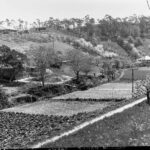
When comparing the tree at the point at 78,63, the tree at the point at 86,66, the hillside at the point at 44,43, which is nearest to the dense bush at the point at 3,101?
the tree at the point at 78,63

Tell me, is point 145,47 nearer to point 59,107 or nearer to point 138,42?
point 138,42

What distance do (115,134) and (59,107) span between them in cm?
1005

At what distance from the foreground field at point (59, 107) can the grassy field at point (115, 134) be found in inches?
192

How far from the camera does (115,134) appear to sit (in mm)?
10742

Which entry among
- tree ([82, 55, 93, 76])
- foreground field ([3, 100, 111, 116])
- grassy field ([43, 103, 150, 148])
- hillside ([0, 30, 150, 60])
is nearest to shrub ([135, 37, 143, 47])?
hillside ([0, 30, 150, 60])

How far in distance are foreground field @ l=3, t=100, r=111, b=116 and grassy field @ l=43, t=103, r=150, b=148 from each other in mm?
4886

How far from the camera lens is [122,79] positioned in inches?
1423

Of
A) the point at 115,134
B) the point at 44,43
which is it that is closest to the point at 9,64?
the point at 115,134

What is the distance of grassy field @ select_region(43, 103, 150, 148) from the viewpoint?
31.1 feet

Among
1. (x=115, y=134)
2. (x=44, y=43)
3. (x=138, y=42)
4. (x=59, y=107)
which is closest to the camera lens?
(x=115, y=134)

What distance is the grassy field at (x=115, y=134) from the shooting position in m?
9.49

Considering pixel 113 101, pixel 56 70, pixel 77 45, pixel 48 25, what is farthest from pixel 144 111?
pixel 48 25

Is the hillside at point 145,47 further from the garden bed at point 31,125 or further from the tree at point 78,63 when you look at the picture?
the garden bed at point 31,125

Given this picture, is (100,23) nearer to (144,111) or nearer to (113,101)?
(113,101)
